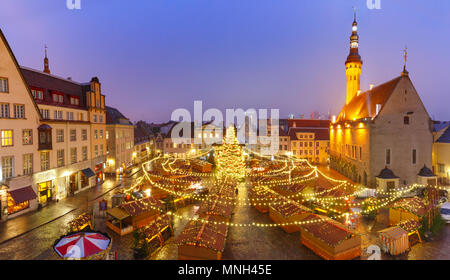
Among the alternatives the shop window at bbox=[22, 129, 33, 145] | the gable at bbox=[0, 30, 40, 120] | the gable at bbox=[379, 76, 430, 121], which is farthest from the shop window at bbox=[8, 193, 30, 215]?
the gable at bbox=[379, 76, 430, 121]

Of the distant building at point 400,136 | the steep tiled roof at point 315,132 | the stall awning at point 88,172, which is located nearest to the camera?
the stall awning at point 88,172

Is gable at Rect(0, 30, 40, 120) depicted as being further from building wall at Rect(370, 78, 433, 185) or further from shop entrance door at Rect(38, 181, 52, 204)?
building wall at Rect(370, 78, 433, 185)

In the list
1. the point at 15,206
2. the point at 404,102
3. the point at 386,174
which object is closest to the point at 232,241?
the point at 15,206

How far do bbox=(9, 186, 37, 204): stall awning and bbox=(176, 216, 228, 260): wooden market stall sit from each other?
698 inches

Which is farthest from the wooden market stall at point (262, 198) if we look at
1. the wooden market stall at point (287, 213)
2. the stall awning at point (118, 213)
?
the stall awning at point (118, 213)

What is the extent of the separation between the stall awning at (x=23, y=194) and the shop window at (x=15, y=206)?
0.53 m

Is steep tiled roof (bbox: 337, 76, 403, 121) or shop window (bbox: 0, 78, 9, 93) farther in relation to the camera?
steep tiled roof (bbox: 337, 76, 403, 121)

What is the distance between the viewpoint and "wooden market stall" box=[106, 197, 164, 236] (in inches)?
706

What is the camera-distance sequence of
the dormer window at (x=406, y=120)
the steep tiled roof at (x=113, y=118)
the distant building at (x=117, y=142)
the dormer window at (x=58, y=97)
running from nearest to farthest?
1. the dormer window at (x=58, y=97)
2. the dormer window at (x=406, y=120)
3. the distant building at (x=117, y=142)
4. the steep tiled roof at (x=113, y=118)

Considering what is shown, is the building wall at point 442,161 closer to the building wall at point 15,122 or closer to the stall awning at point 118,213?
the stall awning at point 118,213

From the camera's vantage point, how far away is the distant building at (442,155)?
116ft

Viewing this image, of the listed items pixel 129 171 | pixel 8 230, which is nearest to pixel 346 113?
pixel 129 171

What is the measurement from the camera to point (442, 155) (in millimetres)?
36344

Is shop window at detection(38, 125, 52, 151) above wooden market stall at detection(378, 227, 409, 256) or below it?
above
